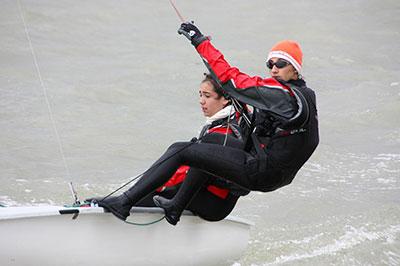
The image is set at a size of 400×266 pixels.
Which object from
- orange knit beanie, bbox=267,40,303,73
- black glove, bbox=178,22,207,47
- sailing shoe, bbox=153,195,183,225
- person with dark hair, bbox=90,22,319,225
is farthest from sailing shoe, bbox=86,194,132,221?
orange knit beanie, bbox=267,40,303,73

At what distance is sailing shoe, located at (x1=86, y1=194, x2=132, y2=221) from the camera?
3.05m

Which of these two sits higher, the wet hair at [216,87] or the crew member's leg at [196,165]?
the wet hair at [216,87]

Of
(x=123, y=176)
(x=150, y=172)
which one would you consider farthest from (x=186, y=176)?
(x=123, y=176)

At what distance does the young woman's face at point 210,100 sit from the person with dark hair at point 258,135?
0.18 meters

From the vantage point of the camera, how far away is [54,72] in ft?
21.4

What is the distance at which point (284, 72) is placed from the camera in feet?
9.75

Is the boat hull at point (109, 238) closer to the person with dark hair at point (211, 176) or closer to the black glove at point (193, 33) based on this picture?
the person with dark hair at point (211, 176)

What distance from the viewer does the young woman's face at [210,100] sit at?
10.4 feet

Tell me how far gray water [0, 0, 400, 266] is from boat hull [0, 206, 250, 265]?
0.38 metres

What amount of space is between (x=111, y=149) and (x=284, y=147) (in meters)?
2.29

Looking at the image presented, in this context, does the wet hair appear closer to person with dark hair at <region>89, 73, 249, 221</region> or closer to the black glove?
person with dark hair at <region>89, 73, 249, 221</region>

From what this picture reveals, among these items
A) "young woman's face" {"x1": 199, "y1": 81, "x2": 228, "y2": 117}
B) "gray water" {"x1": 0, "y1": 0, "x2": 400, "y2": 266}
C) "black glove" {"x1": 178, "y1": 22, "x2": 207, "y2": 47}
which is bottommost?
"gray water" {"x1": 0, "y1": 0, "x2": 400, "y2": 266}

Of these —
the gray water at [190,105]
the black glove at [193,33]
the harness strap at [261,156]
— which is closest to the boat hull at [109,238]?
the gray water at [190,105]

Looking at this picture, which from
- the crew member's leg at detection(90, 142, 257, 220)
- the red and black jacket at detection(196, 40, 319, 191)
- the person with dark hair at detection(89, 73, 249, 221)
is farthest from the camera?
the person with dark hair at detection(89, 73, 249, 221)
